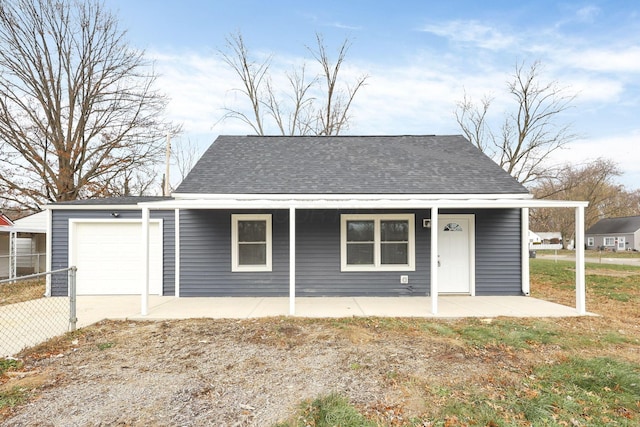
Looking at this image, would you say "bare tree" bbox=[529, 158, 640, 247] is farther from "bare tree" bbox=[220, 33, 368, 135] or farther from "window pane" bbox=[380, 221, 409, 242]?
"window pane" bbox=[380, 221, 409, 242]

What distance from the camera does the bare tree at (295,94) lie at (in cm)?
2194

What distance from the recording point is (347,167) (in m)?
9.69

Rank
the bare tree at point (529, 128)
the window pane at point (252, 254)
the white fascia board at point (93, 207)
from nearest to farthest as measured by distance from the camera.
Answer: the window pane at point (252, 254), the white fascia board at point (93, 207), the bare tree at point (529, 128)

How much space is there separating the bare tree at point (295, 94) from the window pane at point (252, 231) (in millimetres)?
14379

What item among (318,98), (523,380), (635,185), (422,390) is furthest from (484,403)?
(635,185)

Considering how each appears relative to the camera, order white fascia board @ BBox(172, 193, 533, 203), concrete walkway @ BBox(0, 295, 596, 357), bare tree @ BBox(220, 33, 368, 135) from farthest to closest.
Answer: bare tree @ BBox(220, 33, 368, 135) → white fascia board @ BBox(172, 193, 533, 203) → concrete walkway @ BBox(0, 295, 596, 357)

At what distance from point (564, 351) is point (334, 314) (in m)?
3.73

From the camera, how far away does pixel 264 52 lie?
70.6 feet

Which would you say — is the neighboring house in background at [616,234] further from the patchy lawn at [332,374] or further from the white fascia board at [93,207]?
the white fascia board at [93,207]

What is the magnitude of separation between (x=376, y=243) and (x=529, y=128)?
58.5ft

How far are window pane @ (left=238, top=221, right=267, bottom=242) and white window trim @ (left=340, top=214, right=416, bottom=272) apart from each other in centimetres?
204

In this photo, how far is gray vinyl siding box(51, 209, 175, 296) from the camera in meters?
8.81

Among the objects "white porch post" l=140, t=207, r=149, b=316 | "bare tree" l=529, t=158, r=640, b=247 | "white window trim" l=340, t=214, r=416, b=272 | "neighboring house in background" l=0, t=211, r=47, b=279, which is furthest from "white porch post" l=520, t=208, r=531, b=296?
"bare tree" l=529, t=158, r=640, b=247

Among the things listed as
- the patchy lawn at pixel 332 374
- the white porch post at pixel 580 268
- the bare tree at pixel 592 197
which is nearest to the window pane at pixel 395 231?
the patchy lawn at pixel 332 374
